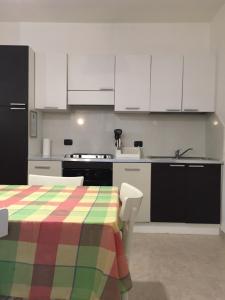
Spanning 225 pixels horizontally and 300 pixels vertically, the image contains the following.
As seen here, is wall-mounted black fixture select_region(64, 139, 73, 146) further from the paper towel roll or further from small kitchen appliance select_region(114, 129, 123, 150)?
small kitchen appliance select_region(114, 129, 123, 150)

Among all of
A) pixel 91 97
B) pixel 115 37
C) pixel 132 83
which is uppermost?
pixel 115 37

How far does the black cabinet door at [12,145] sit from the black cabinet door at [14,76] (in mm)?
139

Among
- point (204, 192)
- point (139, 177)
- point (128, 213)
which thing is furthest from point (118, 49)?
point (128, 213)

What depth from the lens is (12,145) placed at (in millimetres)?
3424

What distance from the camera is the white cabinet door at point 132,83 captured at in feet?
11.9

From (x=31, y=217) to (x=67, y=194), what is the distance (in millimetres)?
550

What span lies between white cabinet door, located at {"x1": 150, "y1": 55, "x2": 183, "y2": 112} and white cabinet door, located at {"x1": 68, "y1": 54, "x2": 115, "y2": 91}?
522 mm

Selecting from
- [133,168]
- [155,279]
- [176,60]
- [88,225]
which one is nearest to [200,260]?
[155,279]

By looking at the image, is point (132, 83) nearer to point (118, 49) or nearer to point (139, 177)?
point (118, 49)

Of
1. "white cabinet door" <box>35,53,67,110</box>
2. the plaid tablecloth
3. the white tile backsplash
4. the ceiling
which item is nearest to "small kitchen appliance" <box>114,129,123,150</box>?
the white tile backsplash

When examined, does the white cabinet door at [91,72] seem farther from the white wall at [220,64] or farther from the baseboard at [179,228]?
the baseboard at [179,228]

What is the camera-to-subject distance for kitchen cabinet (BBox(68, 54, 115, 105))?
3.63 meters

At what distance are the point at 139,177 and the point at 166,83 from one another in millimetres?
1192

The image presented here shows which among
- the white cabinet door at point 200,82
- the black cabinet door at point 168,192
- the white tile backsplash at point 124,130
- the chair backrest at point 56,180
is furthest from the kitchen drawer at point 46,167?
the white cabinet door at point 200,82
